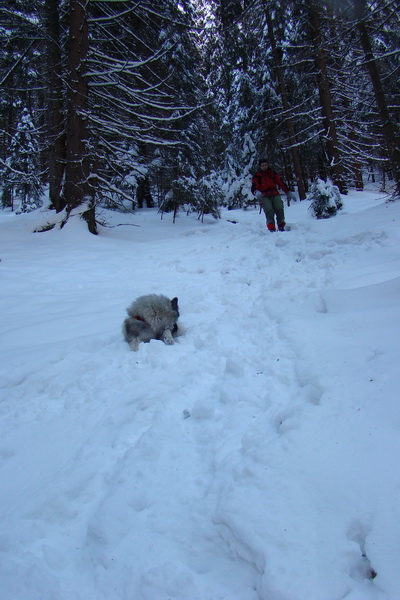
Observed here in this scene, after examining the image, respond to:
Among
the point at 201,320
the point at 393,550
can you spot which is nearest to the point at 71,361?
the point at 201,320

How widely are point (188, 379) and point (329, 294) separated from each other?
8.34 feet

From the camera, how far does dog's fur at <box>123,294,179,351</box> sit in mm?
4488

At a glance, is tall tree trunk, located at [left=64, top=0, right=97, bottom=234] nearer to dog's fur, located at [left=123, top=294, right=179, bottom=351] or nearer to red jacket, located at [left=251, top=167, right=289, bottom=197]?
red jacket, located at [left=251, top=167, right=289, bottom=197]

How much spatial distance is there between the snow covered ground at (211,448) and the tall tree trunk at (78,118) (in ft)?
19.6

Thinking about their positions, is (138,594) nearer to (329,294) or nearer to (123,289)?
(329,294)

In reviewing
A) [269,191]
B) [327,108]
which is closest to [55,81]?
[269,191]

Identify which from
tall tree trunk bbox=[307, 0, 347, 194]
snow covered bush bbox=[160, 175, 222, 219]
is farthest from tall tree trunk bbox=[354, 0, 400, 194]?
snow covered bush bbox=[160, 175, 222, 219]

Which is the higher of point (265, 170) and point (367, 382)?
point (265, 170)

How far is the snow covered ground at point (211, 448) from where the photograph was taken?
170 centimetres

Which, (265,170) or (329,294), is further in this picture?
(265,170)

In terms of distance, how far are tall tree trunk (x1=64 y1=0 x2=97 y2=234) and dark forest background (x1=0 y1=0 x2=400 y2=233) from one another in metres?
0.03

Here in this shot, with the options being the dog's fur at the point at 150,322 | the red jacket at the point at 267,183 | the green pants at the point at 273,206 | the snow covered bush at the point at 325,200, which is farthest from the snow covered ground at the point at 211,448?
the snow covered bush at the point at 325,200

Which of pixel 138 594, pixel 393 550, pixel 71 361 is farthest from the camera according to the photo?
pixel 71 361

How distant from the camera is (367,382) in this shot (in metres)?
2.75
